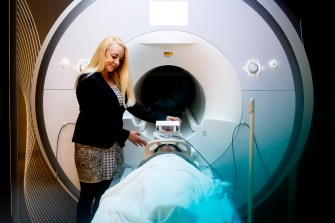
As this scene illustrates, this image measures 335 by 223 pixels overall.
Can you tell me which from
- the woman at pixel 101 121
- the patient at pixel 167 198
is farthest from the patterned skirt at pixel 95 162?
the patient at pixel 167 198

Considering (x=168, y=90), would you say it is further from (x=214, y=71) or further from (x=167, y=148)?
(x=167, y=148)

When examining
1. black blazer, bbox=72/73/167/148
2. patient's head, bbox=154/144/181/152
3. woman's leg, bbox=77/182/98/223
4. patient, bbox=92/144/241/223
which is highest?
black blazer, bbox=72/73/167/148

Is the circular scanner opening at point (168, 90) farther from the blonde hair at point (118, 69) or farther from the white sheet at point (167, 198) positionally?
the white sheet at point (167, 198)

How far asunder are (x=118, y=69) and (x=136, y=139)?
0.31 m

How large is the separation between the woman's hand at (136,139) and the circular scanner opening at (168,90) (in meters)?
0.67

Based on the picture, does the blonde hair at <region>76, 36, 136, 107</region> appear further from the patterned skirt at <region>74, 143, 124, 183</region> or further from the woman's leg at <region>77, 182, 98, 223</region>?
the woman's leg at <region>77, 182, 98, 223</region>

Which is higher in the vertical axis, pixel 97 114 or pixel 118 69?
pixel 118 69

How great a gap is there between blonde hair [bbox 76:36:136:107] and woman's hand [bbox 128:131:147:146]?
13cm

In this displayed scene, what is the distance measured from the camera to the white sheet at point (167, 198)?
1.01m

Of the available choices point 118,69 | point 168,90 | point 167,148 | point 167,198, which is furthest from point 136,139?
point 168,90

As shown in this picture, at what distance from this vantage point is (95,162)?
158 centimetres

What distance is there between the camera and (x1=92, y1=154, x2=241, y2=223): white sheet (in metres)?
1.01

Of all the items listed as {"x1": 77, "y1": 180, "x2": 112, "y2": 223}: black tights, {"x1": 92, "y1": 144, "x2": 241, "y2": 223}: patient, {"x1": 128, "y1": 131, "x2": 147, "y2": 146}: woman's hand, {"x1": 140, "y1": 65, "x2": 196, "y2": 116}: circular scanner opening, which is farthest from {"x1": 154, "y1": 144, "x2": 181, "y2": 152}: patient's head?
{"x1": 140, "y1": 65, "x2": 196, "y2": 116}: circular scanner opening
